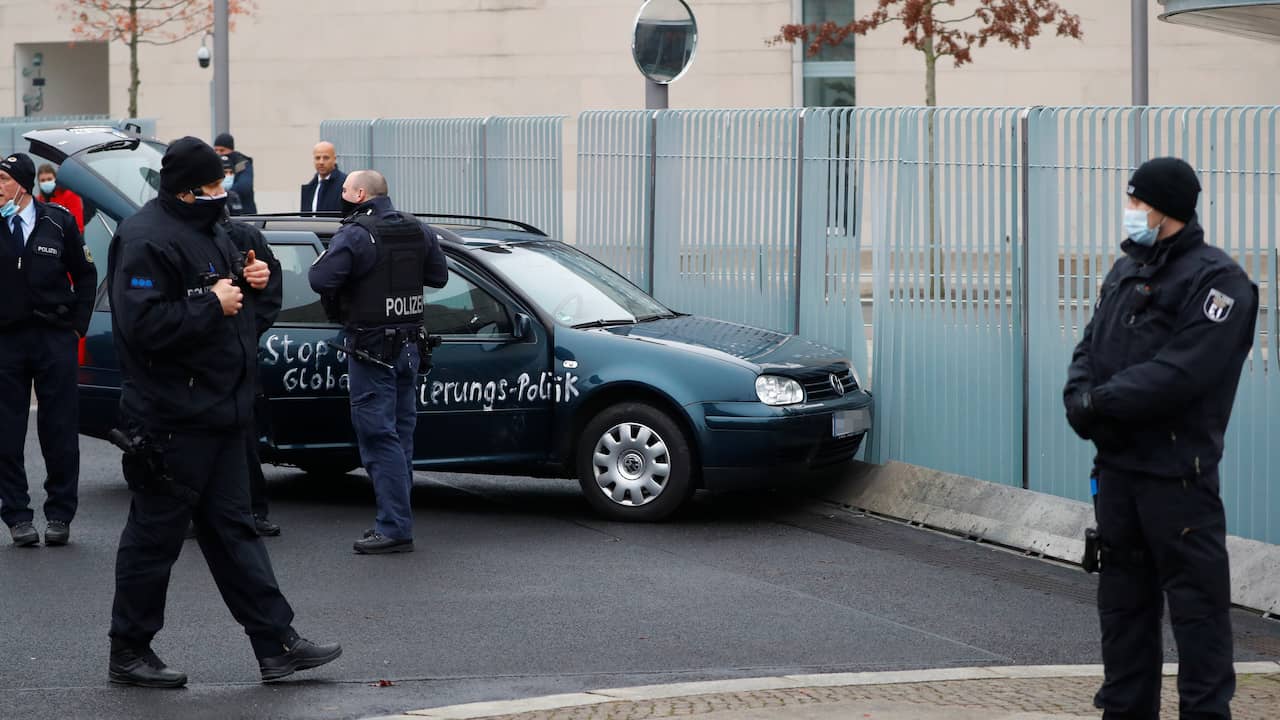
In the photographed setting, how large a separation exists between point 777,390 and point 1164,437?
441cm

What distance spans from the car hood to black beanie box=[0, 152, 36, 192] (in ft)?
9.93

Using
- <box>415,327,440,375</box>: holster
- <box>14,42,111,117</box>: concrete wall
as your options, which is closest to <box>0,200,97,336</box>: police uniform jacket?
<box>415,327,440,375</box>: holster

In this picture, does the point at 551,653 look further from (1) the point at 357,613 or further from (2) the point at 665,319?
(2) the point at 665,319

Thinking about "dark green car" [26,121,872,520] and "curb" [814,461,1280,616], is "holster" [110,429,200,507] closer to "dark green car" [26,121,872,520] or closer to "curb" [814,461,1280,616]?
"dark green car" [26,121,872,520]

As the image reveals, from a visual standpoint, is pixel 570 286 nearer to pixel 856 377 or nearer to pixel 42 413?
pixel 856 377

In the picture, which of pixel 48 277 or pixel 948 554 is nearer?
pixel 48 277

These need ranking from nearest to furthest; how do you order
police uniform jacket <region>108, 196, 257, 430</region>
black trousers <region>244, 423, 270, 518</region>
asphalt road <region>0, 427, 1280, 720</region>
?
police uniform jacket <region>108, 196, 257, 430</region> → asphalt road <region>0, 427, 1280, 720</region> → black trousers <region>244, 423, 270, 518</region>

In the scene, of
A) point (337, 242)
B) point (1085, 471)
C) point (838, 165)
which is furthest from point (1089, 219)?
point (337, 242)

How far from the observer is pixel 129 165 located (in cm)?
1502

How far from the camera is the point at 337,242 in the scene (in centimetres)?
865

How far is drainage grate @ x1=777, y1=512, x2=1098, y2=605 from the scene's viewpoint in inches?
324

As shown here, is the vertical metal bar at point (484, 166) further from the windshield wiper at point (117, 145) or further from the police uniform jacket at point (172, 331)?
the police uniform jacket at point (172, 331)

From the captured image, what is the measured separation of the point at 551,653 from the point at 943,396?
12.8ft

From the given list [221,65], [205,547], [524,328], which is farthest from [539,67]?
[205,547]
